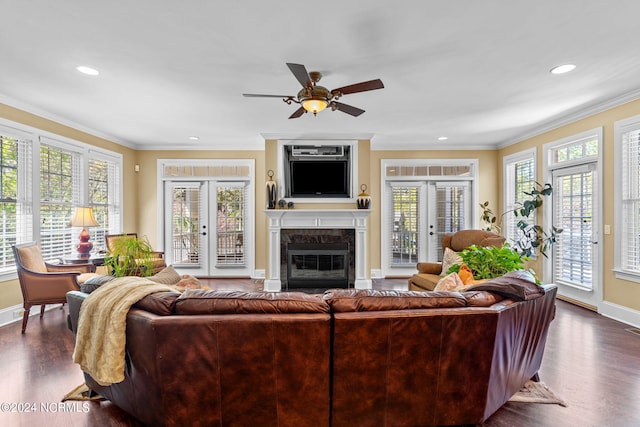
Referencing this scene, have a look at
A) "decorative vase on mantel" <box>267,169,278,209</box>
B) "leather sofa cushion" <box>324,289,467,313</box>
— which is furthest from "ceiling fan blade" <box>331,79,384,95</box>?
"decorative vase on mantel" <box>267,169,278,209</box>

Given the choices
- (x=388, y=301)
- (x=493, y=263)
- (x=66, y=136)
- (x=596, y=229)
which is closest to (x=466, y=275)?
(x=493, y=263)

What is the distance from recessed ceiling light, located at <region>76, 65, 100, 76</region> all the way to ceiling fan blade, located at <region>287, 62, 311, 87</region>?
1.93 meters

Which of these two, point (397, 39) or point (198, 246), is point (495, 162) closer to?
point (397, 39)

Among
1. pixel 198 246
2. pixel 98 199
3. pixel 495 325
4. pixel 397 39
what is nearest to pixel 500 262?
pixel 495 325

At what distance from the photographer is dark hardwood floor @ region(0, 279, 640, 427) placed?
193 cm

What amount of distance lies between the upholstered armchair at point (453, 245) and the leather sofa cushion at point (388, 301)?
201 centimetres

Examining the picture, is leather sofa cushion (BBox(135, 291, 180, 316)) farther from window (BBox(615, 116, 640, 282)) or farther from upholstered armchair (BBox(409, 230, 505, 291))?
window (BBox(615, 116, 640, 282))

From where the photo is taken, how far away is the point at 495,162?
6.17 metres

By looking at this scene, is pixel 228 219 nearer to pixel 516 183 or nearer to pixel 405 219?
pixel 405 219

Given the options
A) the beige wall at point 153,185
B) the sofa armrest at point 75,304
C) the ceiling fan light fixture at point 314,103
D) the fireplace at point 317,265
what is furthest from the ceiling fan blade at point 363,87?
the beige wall at point 153,185

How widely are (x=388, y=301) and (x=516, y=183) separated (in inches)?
205

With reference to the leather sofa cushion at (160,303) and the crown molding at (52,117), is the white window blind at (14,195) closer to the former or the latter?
the crown molding at (52,117)

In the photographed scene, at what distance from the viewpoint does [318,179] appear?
209 inches

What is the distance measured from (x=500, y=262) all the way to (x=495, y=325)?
1.31m
